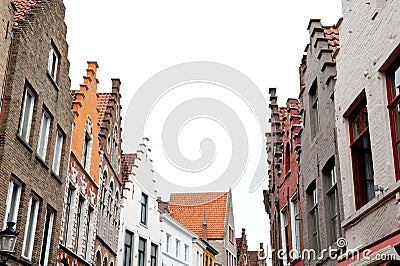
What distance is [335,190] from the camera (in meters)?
14.3

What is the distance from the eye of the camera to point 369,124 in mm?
10984

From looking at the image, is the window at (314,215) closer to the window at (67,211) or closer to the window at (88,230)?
the window at (67,211)

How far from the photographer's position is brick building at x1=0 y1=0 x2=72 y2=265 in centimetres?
1416

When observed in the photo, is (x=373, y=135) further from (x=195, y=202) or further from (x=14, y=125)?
(x=195, y=202)

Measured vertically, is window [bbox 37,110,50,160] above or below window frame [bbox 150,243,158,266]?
above

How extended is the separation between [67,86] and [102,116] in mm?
6925

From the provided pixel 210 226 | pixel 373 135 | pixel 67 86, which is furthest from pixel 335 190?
pixel 210 226

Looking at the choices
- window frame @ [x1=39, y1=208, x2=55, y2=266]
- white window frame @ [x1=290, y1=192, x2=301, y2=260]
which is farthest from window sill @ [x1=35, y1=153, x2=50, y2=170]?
white window frame @ [x1=290, y1=192, x2=301, y2=260]

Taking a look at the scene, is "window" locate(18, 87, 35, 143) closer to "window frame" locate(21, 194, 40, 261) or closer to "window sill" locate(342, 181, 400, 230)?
"window frame" locate(21, 194, 40, 261)

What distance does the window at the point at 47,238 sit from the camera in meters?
17.4

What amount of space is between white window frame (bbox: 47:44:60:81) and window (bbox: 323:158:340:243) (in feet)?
29.4

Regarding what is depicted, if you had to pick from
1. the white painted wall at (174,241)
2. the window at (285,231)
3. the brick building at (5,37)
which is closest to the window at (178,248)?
the white painted wall at (174,241)

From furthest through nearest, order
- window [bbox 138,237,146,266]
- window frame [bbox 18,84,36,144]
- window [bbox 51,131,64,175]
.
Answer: window [bbox 138,237,146,266], window [bbox 51,131,64,175], window frame [bbox 18,84,36,144]

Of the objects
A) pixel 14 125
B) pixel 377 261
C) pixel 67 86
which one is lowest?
pixel 377 261
